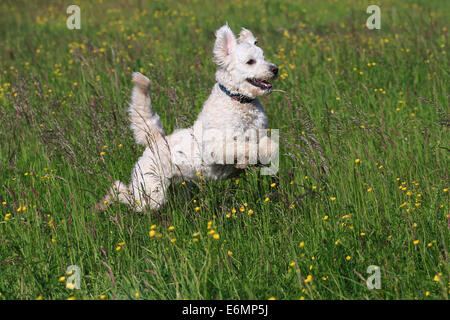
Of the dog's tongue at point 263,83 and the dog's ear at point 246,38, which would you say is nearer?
the dog's tongue at point 263,83

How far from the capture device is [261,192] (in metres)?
3.98

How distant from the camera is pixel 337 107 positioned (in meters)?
5.66

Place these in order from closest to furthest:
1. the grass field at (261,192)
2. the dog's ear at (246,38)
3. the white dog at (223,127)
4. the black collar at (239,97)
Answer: the grass field at (261,192)
the white dog at (223,127)
the black collar at (239,97)
the dog's ear at (246,38)

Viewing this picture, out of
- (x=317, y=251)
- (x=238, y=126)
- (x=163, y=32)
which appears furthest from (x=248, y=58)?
(x=163, y=32)

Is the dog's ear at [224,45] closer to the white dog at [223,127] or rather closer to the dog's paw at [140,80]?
the white dog at [223,127]

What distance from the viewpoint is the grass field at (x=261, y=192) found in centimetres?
283

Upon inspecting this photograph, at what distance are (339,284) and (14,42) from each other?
8.98m

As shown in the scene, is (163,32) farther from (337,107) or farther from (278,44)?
(337,107)

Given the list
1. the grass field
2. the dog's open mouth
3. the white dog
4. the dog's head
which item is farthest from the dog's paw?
the dog's open mouth

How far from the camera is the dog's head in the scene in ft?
14.0

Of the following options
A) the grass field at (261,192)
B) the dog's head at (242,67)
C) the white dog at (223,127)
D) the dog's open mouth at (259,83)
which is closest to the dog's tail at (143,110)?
the white dog at (223,127)

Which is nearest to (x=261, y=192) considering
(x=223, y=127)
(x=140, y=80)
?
(x=223, y=127)

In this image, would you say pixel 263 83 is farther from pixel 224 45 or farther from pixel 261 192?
pixel 261 192

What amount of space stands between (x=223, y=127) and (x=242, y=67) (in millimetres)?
543
